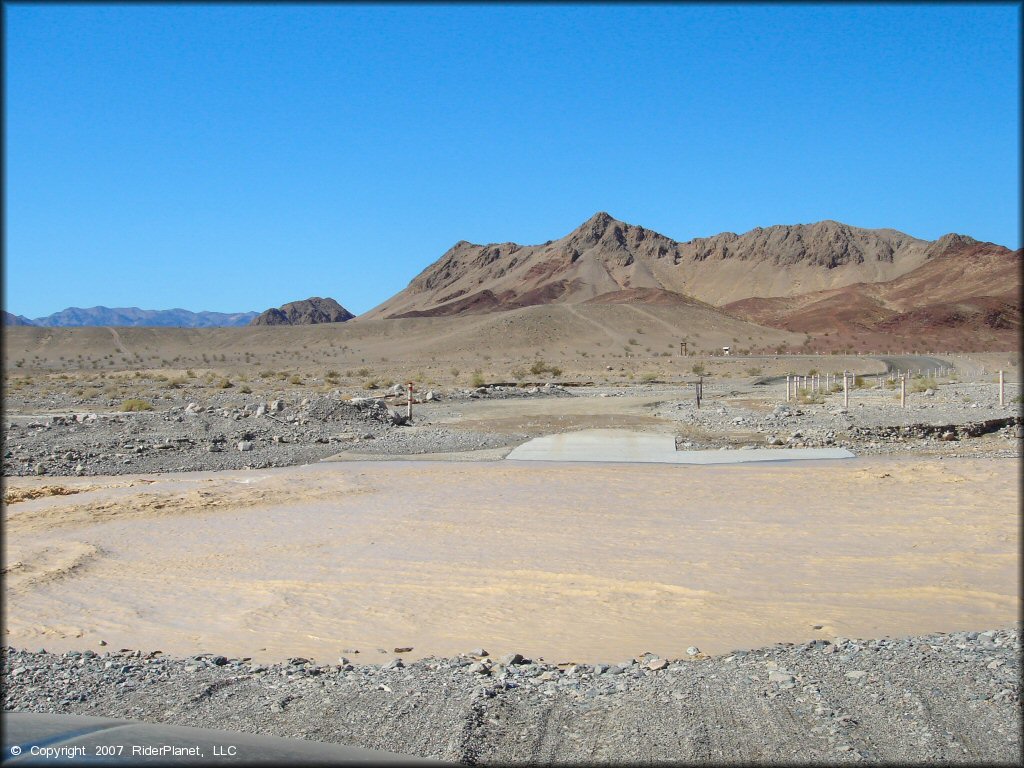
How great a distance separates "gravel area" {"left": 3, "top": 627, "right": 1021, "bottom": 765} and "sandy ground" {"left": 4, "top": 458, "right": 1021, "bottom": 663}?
795 millimetres

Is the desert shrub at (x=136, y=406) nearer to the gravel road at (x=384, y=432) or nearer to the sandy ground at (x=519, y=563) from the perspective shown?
the gravel road at (x=384, y=432)

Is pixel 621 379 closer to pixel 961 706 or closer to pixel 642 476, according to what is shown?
pixel 642 476

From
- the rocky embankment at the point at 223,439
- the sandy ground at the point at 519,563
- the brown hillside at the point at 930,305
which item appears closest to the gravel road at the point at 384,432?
the rocky embankment at the point at 223,439

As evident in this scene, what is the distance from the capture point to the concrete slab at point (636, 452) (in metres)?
20.4

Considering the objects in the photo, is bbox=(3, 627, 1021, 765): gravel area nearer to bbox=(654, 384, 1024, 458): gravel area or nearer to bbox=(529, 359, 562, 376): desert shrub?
bbox=(654, 384, 1024, 458): gravel area

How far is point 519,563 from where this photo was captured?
1105 cm

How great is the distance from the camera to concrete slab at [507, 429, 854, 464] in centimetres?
2038

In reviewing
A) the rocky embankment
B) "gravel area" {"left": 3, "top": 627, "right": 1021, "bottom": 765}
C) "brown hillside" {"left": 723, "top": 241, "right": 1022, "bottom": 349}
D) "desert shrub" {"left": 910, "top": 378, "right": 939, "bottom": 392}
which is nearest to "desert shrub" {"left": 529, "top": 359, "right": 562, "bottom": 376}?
"desert shrub" {"left": 910, "top": 378, "right": 939, "bottom": 392}

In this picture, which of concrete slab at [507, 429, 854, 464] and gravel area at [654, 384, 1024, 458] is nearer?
concrete slab at [507, 429, 854, 464]

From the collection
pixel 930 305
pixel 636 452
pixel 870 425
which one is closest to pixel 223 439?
pixel 636 452

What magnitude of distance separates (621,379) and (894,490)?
43541mm

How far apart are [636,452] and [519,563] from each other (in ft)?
36.4

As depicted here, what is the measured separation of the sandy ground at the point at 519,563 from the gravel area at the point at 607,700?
2.61ft

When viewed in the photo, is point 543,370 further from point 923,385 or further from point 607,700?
point 607,700
